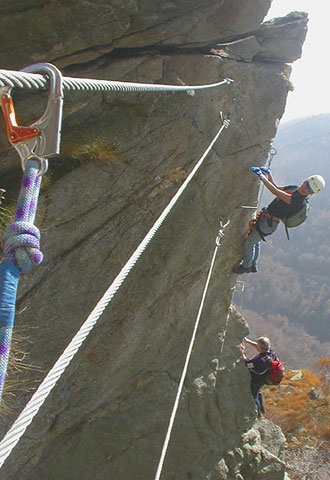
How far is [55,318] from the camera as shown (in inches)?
222

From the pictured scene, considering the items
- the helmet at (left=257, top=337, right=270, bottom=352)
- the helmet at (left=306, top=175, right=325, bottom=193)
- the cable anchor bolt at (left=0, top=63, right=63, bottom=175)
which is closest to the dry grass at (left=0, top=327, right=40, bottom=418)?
the cable anchor bolt at (left=0, top=63, right=63, bottom=175)

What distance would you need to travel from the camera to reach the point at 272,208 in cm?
772

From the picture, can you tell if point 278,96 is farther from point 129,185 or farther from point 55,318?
point 55,318

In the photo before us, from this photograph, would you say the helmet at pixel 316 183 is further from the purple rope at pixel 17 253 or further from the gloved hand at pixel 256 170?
the purple rope at pixel 17 253

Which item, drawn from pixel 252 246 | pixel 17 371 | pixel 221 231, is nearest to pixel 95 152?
pixel 221 231

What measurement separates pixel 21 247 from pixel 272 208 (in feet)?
21.2

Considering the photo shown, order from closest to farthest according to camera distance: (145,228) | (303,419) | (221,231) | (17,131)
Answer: (17,131), (145,228), (221,231), (303,419)

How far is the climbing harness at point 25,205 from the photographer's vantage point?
1.71m

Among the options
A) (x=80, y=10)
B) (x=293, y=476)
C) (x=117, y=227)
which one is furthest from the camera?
(x=293, y=476)

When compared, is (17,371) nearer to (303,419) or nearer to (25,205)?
(25,205)

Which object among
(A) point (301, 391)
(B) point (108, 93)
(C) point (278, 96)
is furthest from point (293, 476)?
(B) point (108, 93)

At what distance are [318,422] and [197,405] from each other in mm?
13428

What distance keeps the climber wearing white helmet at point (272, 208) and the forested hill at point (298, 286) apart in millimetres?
91587

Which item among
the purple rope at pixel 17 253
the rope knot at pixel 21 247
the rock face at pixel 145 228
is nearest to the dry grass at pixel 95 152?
the rock face at pixel 145 228
